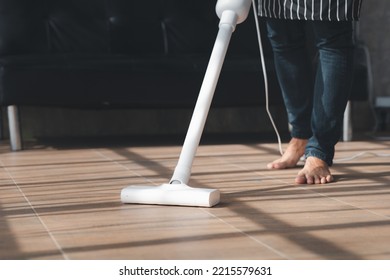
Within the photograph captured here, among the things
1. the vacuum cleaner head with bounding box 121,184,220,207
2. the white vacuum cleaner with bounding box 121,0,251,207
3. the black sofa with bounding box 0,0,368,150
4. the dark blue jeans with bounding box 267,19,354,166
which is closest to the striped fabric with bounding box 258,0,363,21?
the dark blue jeans with bounding box 267,19,354,166

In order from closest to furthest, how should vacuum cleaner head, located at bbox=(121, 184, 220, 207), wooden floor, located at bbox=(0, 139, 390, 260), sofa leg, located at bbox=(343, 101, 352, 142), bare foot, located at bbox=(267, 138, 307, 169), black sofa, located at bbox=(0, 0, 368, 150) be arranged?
wooden floor, located at bbox=(0, 139, 390, 260), vacuum cleaner head, located at bbox=(121, 184, 220, 207), bare foot, located at bbox=(267, 138, 307, 169), black sofa, located at bbox=(0, 0, 368, 150), sofa leg, located at bbox=(343, 101, 352, 142)

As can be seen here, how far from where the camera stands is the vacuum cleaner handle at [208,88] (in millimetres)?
1737

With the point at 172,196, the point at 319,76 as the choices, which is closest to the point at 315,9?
the point at 319,76

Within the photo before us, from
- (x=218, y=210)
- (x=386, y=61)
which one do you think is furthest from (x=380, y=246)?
(x=386, y=61)

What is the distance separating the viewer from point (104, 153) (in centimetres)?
271

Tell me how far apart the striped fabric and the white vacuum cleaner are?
0.17 metres

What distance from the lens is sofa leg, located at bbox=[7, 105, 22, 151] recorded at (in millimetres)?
2846

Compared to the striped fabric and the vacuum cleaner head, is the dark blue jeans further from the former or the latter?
the vacuum cleaner head

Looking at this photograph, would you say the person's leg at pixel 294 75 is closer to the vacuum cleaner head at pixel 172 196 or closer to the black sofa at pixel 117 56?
the vacuum cleaner head at pixel 172 196

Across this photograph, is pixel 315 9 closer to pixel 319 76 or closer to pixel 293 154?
pixel 319 76

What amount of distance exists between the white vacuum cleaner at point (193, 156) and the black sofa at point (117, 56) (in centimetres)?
101

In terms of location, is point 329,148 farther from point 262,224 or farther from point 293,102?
point 262,224

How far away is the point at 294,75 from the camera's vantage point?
7.02 feet

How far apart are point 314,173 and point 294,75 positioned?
1.02 ft
